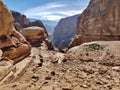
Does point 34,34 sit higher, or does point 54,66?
point 34,34

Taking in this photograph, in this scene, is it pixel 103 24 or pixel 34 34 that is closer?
pixel 34 34

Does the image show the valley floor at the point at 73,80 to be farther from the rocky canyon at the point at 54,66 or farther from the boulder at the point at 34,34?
the boulder at the point at 34,34

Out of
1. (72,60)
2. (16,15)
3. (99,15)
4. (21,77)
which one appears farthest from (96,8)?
(21,77)

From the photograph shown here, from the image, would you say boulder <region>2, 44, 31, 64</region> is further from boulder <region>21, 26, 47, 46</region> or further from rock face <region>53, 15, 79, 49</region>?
rock face <region>53, 15, 79, 49</region>

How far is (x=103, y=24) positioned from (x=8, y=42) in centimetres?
4549

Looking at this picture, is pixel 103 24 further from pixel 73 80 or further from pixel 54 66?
pixel 73 80

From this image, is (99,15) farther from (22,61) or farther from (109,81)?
(109,81)

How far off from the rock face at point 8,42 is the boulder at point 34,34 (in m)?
16.5

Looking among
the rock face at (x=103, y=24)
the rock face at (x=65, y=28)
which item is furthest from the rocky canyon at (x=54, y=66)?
the rock face at (x=65, y=28)

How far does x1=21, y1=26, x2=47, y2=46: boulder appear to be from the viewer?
3848 cm

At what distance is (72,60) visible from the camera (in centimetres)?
2094

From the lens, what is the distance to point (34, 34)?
38906mm

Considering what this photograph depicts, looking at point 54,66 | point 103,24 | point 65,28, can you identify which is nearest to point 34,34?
point 54,66

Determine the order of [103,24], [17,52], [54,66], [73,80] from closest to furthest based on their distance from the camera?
1. [73,80]
2. [54,66]
3. [17,52]
4. [103,24]
